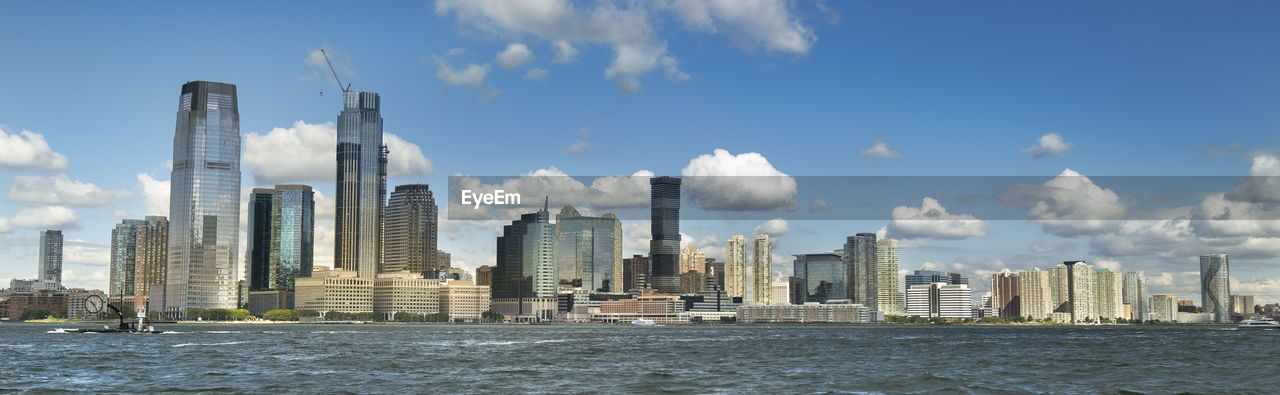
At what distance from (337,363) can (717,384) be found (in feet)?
121

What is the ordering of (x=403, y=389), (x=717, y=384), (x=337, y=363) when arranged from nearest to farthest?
(x=403, y=389) < (x=717, y=384) < (x=337, y=363)

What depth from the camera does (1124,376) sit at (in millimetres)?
87625

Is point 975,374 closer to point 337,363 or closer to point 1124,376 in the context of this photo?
point 1124,376

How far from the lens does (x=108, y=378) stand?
80.7 meters

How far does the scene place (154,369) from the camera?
295 ft

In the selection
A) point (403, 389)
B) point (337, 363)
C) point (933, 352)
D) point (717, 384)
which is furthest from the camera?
point (933, 352)

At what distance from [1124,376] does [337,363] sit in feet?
203

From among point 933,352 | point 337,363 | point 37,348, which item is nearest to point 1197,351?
point 933,352

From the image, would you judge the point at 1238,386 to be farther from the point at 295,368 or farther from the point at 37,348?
the point at 37,348

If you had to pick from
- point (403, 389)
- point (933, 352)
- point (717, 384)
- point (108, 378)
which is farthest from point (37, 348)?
point (933, 352)

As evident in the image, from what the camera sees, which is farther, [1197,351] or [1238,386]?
[1197,351]

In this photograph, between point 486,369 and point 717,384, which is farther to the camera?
point 486,369

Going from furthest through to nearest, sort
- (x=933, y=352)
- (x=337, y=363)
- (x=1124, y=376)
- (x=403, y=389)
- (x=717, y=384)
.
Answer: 1. (x=933, y=352)
2. (x=337, y=363)
3. (x=1124, y=376)
4. (x=717, y=384)
5. (x=403, y=389)

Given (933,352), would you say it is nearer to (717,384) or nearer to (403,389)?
(717,384)
